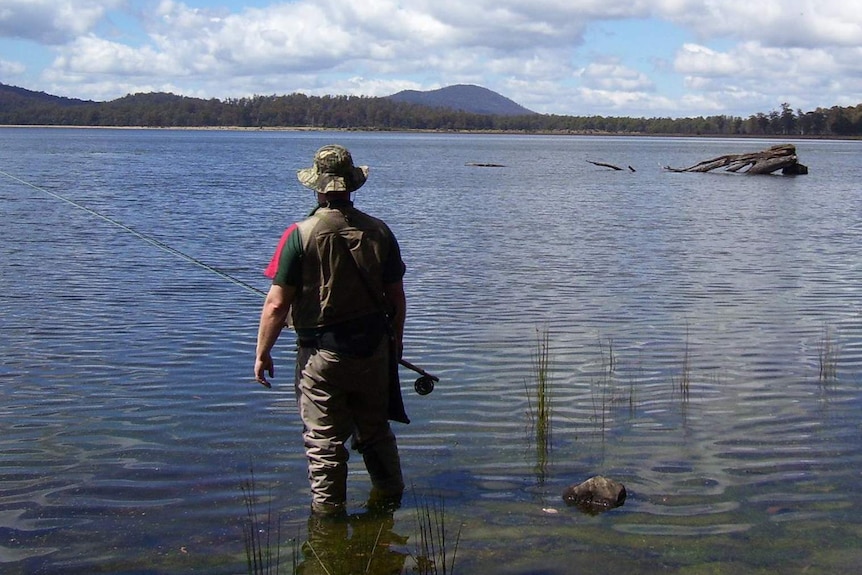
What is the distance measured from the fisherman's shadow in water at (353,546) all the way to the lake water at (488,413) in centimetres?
4

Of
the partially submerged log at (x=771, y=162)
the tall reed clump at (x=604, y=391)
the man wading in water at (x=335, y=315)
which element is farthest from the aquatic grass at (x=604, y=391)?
the partially submerged log at (x=771, y=162)

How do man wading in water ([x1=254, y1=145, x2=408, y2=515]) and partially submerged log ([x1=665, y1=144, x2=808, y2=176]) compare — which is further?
partially submerged log ([x1=665, y1=144, x2=808, y2=176])

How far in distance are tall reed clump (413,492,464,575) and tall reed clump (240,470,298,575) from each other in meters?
0.72

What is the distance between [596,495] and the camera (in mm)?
6969

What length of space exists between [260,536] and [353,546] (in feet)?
1.88

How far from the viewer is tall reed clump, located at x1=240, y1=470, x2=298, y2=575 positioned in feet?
19.5

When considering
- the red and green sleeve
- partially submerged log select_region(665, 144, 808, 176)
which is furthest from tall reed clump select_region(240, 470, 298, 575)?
partially submerged log select_region(665, 144, 808, 176)

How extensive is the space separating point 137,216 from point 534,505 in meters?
25.1

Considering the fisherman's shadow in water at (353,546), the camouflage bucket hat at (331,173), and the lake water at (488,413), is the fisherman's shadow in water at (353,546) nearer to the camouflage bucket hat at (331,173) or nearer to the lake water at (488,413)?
the lake water at (488,413)

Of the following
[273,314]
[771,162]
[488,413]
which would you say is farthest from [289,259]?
[771,162]

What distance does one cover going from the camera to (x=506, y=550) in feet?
20.6

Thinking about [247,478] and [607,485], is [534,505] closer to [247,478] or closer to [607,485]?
[607,485]

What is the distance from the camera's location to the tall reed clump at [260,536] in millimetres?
5945

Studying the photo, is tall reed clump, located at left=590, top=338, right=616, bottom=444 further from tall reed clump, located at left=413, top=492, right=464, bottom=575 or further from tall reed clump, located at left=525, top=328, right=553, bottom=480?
tall reed clump, located at left=413, top=492, right=464, bottom=575
